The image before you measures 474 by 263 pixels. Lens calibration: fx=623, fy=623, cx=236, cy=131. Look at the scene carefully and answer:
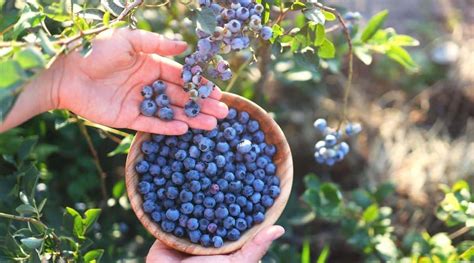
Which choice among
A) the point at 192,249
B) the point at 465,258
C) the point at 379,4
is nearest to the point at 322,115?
the point at 379,4

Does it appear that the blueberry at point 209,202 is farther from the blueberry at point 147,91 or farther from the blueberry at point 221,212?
the blueberry at point 147,91

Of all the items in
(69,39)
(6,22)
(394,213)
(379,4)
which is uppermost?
(69,39)

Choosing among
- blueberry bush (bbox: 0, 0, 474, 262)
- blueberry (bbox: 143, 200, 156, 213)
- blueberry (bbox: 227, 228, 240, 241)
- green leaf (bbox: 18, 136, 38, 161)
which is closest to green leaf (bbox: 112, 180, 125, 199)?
blueberry bush (bbox: 0, 0, 474, 262)

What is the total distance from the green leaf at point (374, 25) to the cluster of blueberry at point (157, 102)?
1.94 feet

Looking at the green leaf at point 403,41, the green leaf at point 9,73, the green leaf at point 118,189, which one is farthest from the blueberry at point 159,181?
the green leaf at point 403,41

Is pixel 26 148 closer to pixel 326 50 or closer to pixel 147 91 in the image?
pixel 147 91

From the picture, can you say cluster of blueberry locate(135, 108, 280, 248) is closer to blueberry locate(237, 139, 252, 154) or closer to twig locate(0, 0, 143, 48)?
blueberry locate(237, 139, 252, 154)

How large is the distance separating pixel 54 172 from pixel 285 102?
3.05 ft

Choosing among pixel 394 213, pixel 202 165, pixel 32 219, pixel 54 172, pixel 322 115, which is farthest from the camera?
pixel 322 115

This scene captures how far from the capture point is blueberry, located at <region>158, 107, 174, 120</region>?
4.61 feet

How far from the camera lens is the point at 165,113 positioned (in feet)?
4.61

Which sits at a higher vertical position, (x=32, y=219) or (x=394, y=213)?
(x=32, y=219)

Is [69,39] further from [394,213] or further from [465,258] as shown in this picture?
[394,213]

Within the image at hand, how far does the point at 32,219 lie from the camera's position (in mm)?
1293
